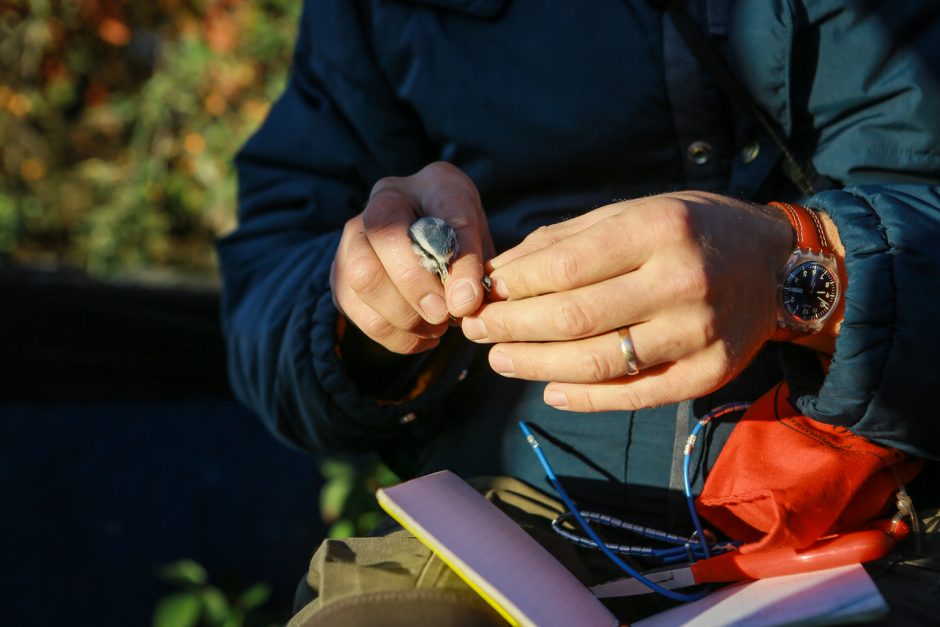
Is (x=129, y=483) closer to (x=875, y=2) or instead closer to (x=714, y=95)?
(x=714, y=95)

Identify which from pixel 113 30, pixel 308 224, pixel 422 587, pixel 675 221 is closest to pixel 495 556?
pixel 422 587

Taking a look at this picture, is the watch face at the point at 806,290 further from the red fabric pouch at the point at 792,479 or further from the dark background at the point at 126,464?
the dark background at the point at 126,464

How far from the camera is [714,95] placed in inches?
51.0

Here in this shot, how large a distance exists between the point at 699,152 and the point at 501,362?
0.60m

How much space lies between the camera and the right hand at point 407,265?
1.03 m

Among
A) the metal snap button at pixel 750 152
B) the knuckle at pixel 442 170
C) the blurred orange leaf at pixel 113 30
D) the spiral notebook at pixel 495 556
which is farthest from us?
the blurred orange leaf at pixel 113 30

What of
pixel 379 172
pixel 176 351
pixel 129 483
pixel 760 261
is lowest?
pixel 129 483

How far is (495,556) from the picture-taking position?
2.92 ft

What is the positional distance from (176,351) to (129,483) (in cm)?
53

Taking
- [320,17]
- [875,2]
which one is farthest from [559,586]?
[320,17]

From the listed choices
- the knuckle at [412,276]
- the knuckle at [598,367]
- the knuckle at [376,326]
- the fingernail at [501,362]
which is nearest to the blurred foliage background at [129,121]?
the knuckle at [376,326]

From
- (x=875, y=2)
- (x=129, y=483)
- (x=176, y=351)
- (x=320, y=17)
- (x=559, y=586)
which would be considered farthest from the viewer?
(x=176, y=351)

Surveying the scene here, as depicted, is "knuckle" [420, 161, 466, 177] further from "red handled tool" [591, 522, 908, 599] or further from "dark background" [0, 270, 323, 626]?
"dark background" [0, 270, 323, 626]

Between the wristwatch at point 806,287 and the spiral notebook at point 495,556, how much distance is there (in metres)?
0.44
